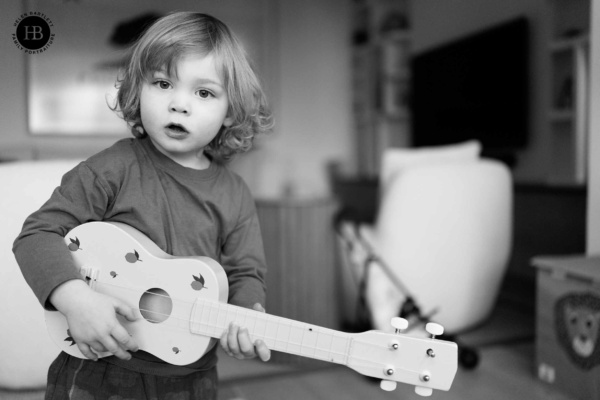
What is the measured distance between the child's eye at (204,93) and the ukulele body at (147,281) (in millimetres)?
193

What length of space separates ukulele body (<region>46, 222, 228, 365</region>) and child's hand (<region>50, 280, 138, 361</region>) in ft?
0.21

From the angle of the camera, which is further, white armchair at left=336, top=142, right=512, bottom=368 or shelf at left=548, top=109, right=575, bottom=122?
shelf at left=548, top=109, right=575, bottom=122

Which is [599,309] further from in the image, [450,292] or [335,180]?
[335,180]

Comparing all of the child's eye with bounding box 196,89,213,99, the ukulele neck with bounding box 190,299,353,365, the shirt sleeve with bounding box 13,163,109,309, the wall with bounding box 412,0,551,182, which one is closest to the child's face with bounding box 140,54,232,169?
the child's eye with bounding box 196,89,213,99

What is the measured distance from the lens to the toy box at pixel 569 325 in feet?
3.96

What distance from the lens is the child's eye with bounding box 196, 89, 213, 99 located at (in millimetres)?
642

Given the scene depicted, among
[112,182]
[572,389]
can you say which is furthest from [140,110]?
[572,389]

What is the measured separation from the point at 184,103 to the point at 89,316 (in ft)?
0.86

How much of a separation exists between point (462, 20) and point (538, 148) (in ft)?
3.12

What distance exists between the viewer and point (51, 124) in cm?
109

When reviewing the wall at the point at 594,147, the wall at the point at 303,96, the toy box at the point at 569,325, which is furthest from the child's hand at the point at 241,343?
the wall at the point at 303,96

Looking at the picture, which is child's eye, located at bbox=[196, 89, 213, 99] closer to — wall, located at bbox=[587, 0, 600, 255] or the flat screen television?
wall, located at bbox=[587, 0, 600, 255]

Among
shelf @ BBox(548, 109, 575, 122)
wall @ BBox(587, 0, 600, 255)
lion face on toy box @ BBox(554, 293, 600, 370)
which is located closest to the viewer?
lion face on toy box @ BBox(554, 293, 600, 370)

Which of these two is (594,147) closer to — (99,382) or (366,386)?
(366,386)
